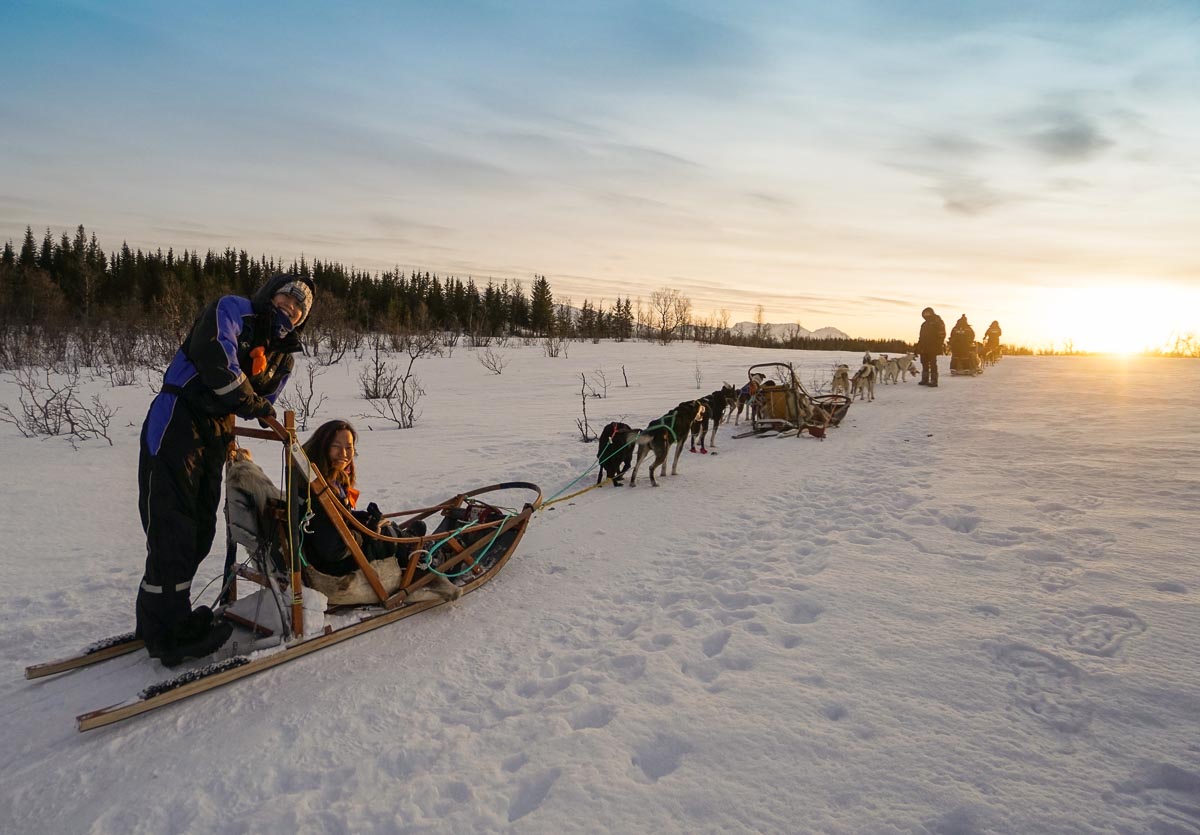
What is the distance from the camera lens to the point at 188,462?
274 cm

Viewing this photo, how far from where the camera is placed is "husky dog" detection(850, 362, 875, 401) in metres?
13.3

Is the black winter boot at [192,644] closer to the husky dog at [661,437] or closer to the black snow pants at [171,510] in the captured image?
the black snow pants at [171,510]

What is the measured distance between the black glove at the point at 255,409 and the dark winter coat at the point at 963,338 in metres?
19.6

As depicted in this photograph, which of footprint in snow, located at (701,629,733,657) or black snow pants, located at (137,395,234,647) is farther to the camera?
footprint in snow, located at (701,629,733,657)

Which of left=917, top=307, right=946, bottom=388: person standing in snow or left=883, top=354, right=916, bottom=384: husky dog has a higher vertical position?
left=917, top=307, right=946, bottom=388: person standing in snow

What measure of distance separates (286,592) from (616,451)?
3.74 metres

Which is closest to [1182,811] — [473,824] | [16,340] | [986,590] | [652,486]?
[986,590]

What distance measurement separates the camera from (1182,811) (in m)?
1.84

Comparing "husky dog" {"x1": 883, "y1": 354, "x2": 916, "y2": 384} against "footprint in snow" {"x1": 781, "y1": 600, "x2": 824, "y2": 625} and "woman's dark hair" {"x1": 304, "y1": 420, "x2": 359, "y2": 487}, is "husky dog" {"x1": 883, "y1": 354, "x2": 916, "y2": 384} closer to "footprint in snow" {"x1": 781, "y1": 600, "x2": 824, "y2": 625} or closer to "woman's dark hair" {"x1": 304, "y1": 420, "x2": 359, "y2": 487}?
"footprint in snow" {"x1": 781, "y1": 600, "x2": 824, "y2": 625}

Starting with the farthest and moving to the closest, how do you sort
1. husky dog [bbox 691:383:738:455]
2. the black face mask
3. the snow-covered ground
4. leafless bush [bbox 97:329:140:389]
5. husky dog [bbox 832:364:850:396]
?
leafless bush [bbox 97:329:140:389] → husky dog [bbox 832:364:850:396] → husky dog [bbox 691:383:738:455] → the black face mask → the snow-covered ground

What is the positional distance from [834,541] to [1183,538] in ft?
6.61

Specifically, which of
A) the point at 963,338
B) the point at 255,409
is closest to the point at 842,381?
the point at 963,338

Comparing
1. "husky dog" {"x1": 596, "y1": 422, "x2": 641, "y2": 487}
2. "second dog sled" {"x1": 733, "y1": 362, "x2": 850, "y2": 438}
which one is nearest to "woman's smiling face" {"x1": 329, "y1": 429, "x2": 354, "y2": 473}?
"husky dog" {"x1": 596, "y1": 422, "x2": 641, "y2": 487}

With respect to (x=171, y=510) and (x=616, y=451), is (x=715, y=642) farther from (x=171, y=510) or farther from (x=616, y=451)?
(x=616, y=451)
